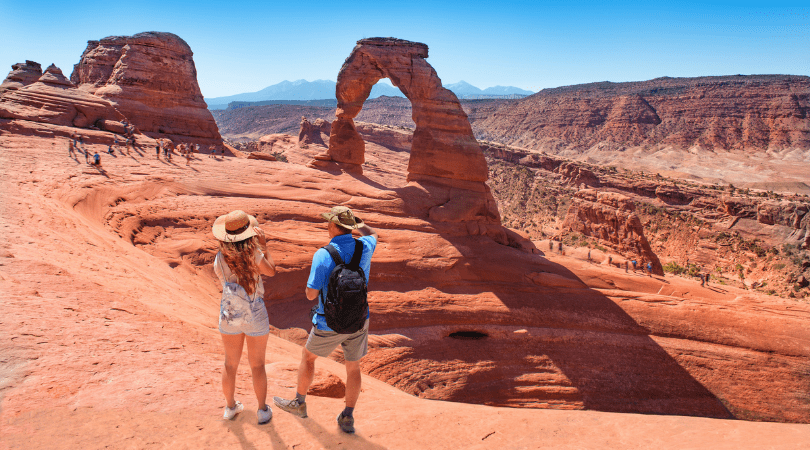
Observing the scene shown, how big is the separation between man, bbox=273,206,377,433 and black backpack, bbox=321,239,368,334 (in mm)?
59

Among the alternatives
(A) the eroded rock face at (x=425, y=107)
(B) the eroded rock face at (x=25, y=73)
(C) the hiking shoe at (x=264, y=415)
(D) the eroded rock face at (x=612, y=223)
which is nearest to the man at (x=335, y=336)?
(C) the hiking shoe at (x=264, y=415)

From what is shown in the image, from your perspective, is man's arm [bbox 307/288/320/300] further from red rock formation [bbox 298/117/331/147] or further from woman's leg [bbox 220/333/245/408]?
red rock formation [bbox 298/117/331/147]

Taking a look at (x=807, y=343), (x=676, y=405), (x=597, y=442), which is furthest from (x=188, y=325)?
(x=807, y=343)

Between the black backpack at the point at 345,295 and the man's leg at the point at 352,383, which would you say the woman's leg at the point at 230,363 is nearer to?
the black backpack at the point at 345,295

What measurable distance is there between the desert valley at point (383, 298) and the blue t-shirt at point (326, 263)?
1007 mm

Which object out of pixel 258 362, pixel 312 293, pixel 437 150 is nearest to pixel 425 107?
pixel 437 150

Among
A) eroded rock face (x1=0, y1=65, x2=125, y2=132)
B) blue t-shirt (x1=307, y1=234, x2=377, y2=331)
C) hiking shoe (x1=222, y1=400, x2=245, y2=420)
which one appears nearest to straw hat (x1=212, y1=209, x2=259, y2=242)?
blue t-shirt (x1=307, y1=234, x2=377, y2=331)

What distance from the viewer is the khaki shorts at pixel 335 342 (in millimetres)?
3949

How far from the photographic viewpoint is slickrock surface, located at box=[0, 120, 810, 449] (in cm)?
381

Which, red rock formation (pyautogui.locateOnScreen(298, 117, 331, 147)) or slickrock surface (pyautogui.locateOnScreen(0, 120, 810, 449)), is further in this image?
red rock formation (pyautogui.locateOnScreen(298, 117, 331, 147))

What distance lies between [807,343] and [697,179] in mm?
58753

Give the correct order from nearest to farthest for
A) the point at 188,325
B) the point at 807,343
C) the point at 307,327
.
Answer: the point at 188,325
the point at 307,327
the point at 807,343

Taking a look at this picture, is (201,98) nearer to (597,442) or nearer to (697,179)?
(597,442)

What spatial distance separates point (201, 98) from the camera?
30.9m
